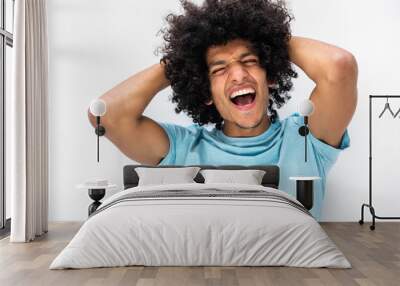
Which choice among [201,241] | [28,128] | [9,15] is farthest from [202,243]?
[9,15]

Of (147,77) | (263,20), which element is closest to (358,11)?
(263,20)

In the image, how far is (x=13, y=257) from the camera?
4824mm

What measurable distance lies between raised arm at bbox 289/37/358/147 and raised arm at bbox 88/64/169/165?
1627 mm

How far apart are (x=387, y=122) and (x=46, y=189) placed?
3.94 meters

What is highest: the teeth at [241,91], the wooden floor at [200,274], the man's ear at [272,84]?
the man's ear at [272,84]

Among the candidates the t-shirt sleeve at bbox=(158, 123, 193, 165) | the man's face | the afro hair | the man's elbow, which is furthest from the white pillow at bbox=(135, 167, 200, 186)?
the man's elbow

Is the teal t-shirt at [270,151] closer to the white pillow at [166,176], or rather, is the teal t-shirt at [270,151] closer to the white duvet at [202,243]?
the white pillow at [166,176]

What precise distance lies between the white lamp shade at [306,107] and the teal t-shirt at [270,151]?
0.13 metres

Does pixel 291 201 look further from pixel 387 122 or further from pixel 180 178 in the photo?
pixel 387 122

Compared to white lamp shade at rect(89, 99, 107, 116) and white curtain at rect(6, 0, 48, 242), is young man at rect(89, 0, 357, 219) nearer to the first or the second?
white lamp shade at rect(89, 99, 107, 116)

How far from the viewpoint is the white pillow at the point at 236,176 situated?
609cm

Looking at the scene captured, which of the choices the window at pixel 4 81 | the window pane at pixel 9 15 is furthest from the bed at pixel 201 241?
the window pane at pixel 9 15

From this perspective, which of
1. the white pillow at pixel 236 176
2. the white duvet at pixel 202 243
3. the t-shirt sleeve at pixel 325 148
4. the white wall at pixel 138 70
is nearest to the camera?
the white duvet at pixel 202 243

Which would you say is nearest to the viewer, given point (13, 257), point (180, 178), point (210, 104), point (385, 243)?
point (13, 257)
